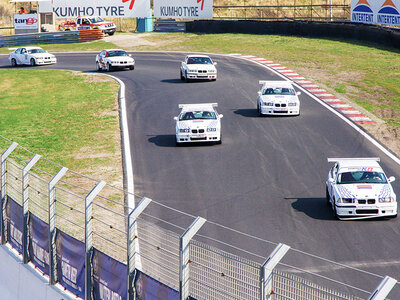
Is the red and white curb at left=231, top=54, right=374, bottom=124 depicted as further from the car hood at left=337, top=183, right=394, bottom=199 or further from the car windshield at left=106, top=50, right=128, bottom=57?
the car hood at left=337, top=183, right=394, bottom=199

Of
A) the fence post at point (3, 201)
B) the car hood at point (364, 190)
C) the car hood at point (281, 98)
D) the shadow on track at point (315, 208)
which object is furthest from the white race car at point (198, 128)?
the fence post at point (3, 201)

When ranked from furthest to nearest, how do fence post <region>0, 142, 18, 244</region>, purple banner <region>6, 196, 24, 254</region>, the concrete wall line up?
the concrete wall
fence post <region>0, 142, 18, 244</region>
purple banner <region>6, 196, 24, 254</region>

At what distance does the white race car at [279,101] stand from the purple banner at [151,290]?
2206cm

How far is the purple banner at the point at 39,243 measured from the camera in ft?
40.2

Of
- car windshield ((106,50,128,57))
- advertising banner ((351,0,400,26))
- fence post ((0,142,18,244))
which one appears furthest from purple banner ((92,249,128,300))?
advertising banner ((351,0,400,26))

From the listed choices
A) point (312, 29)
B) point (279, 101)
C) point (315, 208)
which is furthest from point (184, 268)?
point (312, 29)

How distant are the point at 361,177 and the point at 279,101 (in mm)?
12837

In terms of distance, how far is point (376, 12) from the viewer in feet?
161

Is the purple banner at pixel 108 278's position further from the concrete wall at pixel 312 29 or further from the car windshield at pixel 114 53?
the concrete wall at pixel 312 29

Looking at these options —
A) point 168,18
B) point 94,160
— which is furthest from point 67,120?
point 168,18

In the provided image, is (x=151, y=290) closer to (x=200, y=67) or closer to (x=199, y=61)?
(x=200, y=67)

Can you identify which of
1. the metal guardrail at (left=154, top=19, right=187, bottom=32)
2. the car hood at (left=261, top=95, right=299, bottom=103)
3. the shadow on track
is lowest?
the shadow on track

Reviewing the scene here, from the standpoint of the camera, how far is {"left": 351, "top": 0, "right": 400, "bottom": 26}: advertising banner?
4672 cm

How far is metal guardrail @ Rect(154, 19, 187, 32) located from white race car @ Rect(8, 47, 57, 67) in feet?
53.3
